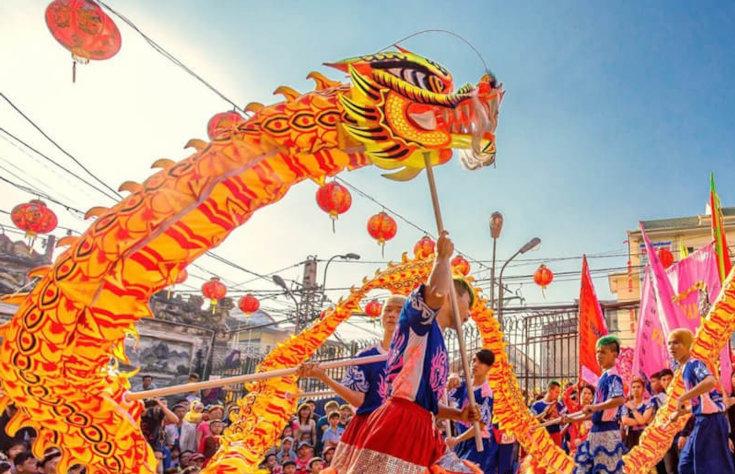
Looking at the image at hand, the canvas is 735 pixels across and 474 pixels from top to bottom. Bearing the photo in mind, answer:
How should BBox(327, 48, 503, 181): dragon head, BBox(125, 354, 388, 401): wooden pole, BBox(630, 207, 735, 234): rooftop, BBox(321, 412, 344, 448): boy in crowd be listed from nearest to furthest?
BBox(327, 48, 503, 181): dragon head → BBox(125, 354, 388, 401): wooden pole → BBox(321, 412, 344, 448): boy in crowd → BBox(630, 207, 735, 234): rooftop

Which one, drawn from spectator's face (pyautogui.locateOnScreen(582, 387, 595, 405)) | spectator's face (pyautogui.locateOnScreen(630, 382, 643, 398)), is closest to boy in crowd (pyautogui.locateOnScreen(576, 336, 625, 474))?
spectator's face (pyautogui.locateOnScreen(582, 387, 595, 405))

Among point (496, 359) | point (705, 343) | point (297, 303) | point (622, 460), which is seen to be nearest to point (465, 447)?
point (496, 359)

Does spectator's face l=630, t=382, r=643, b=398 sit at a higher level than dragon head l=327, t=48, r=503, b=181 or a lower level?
lower

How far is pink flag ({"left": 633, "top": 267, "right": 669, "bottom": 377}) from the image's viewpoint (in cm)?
1049

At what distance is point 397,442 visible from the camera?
2568 millimetres

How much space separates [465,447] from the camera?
620 centimetres

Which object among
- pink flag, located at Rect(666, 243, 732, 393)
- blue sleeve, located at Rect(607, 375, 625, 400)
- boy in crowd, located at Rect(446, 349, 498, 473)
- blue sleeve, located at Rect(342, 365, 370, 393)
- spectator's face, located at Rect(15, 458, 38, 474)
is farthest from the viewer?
pink flag, located at Rect(666, 243, 732, 393)

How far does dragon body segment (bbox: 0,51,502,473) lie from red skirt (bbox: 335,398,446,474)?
0.93 m

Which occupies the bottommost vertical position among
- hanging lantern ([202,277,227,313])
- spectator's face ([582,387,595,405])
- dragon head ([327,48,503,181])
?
spectator's face ([582,387,595,405])

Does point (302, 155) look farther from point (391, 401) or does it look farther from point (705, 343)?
point (705, 343)

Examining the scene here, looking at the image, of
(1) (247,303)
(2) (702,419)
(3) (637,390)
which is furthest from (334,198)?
(1) (247,303)

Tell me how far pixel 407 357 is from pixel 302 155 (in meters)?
1.10

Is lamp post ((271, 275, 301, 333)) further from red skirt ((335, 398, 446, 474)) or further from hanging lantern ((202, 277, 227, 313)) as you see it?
red skirt ((335, 398, 446, 474))

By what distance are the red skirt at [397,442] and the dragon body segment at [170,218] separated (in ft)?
3.05
